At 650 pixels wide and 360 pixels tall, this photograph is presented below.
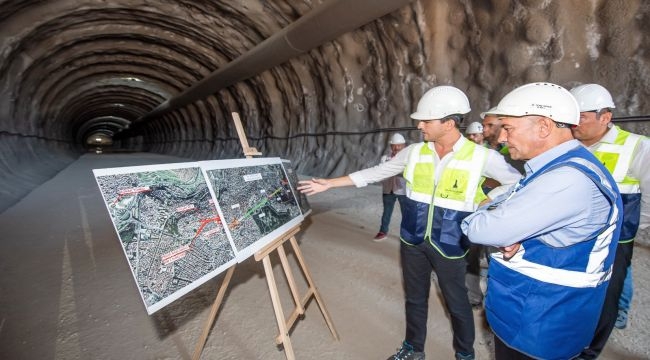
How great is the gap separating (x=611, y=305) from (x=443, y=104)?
201 cm

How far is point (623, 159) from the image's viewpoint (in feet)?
8.62

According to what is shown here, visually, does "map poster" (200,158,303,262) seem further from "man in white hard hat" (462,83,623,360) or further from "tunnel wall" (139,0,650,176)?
"tunnel wall" (139,0,650,176)

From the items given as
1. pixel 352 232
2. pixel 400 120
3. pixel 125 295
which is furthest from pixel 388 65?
pixel 125 295

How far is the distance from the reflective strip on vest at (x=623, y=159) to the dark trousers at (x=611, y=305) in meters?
0.47

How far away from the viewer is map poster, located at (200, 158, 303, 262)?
2163mm

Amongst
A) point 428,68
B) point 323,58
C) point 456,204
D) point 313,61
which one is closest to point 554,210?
point 456,204

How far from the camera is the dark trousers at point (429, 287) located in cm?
235

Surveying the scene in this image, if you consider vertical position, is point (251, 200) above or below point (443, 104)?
below

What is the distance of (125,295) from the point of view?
343cm

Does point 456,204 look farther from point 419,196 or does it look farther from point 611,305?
point 611,305

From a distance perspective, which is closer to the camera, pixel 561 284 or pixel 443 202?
pixel 561 284

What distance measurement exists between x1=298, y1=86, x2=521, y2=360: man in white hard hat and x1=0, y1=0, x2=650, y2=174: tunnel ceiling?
12.6 ft

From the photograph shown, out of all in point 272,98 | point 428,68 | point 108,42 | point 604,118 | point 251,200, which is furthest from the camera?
point 272,98

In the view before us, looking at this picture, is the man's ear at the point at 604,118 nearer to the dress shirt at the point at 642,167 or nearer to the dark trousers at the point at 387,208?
the dress shirt at the point at 642,167
